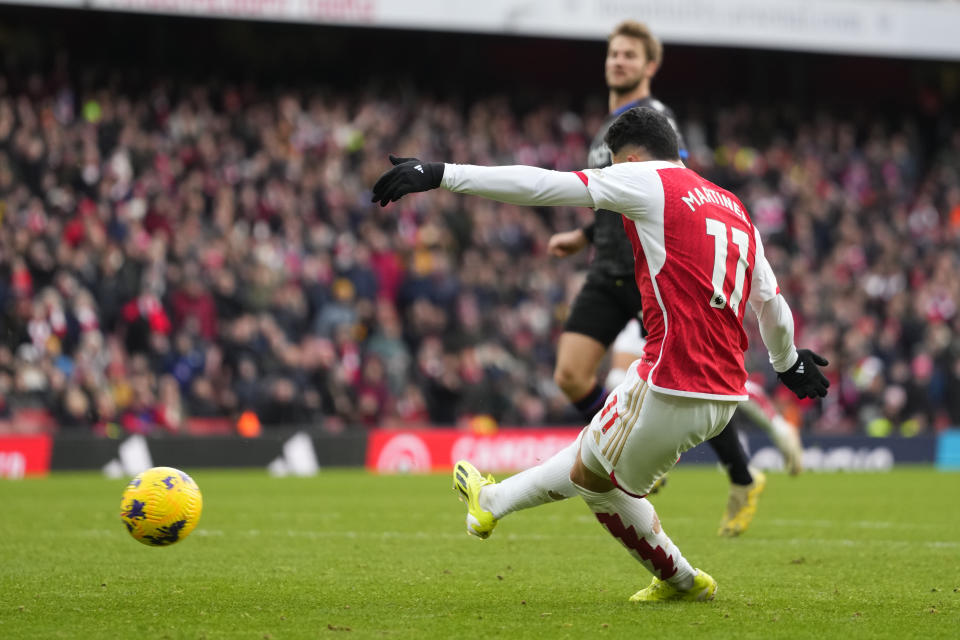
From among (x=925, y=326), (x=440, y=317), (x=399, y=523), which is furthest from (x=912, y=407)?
(x=399, y=523)

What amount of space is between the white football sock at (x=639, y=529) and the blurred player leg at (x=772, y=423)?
3809mm

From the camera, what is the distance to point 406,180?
4781mm

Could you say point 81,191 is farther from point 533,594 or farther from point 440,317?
point 533,594

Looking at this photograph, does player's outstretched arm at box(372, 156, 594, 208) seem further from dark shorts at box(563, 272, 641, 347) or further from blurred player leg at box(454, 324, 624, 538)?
dark shorts at box(563, 272, 641, 347)

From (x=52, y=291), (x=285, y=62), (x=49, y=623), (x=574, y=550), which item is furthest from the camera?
(x=285, y=62)

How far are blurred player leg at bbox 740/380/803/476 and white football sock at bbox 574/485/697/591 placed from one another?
12.5 ft

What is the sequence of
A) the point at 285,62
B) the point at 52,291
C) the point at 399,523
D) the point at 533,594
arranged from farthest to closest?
the point at 285,62, the point at 52,291, the point at 399,523, the point at 533,594

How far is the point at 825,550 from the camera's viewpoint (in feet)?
25.5

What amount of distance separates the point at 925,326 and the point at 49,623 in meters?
18.9

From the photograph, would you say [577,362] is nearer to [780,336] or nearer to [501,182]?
[780,336]

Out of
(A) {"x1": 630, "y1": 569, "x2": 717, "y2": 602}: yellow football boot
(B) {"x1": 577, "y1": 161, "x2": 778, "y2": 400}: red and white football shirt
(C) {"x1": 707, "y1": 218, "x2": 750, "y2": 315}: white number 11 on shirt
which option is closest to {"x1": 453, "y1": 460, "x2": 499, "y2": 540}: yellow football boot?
(A) {"x1": 630, "y1": 569, "x2": 717, "y2": 602}: yellow football boot

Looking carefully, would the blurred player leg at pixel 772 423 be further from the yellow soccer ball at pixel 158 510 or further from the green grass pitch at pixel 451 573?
the yellow soccer ball at pixel 158 510

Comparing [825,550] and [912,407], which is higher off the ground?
[825,550]

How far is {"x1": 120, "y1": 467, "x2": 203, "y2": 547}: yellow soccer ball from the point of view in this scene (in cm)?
615
